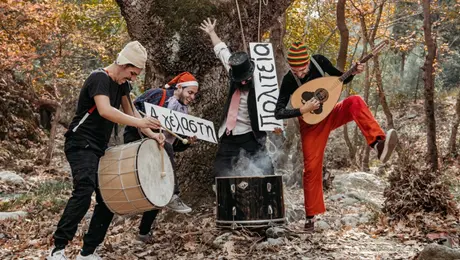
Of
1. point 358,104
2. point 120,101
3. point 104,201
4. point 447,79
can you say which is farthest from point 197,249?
point 447,79

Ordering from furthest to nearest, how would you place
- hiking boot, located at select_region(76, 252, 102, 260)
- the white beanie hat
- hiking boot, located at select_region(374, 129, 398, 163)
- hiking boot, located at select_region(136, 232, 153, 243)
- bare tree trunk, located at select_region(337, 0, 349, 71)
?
bare tree trunk, located at select_region(337, 0, 349, 71) → hiking boot, located at select_region(136, 232, 153, 243) → hiking boot, located at select_region(374, 129, 398, 163) → hiking boot, located at select_region(76, 252, 102, 260) → the white beanie hat

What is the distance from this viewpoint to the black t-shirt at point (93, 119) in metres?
4.30

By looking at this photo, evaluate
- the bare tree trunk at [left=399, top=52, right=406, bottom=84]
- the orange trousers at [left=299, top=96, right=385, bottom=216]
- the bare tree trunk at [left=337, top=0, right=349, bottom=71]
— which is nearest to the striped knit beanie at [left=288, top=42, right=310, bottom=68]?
the orange trousers at [left=299, top=96, right=385, bottom=216]

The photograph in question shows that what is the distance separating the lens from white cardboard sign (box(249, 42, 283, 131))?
534 centimetres

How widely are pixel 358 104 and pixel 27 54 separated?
36.2 feet

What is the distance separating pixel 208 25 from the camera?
5898 millimetres

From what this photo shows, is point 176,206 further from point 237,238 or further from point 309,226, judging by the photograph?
point 309,226

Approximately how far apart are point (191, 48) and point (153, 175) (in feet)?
6.91

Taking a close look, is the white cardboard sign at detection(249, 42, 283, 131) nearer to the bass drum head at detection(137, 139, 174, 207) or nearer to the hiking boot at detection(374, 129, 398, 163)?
the hiking boot at detection(374, 129, 398, 163)

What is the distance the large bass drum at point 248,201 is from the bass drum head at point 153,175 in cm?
61

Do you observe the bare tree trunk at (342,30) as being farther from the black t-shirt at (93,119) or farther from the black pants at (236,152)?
the black t-shirt at (93,119)

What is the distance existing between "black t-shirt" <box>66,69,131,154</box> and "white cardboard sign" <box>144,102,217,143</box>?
675mm

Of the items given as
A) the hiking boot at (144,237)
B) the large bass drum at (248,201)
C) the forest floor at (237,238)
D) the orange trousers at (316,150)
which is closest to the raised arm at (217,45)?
the orange trousers at (316,150)

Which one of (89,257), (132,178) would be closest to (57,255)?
(89,257)
